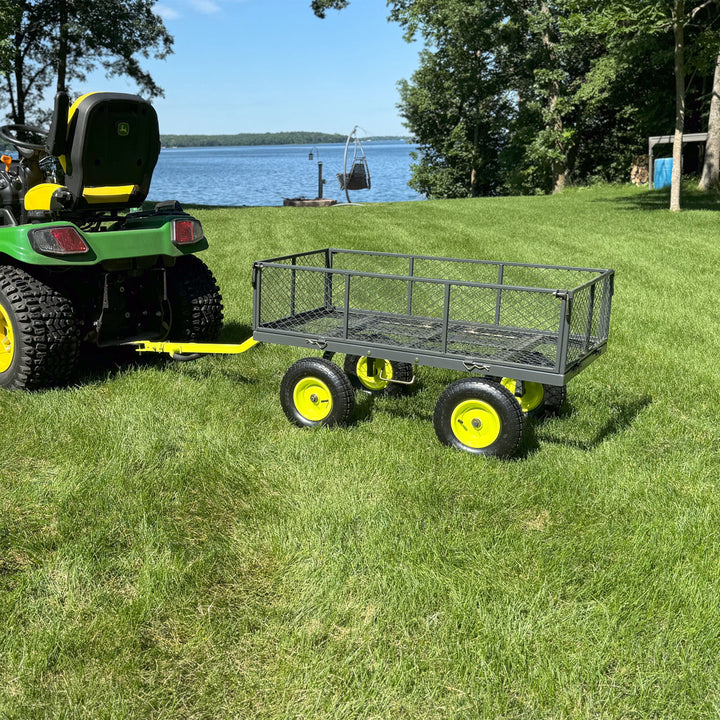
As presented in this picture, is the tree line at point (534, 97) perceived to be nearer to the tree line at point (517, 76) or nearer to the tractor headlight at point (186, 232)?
the tree line at point (517, 76)

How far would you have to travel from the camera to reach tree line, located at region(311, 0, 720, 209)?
25.7 m

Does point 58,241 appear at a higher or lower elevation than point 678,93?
lower

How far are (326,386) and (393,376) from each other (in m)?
0.87

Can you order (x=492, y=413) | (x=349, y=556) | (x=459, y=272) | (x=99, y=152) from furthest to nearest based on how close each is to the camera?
(x=459, y=272) < (x=99, y=152) < (x=492, y=413) < (x=349, y=556)

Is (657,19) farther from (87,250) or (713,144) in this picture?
(87,250)

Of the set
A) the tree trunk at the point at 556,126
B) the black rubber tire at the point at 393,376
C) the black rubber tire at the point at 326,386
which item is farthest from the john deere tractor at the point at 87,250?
the tree trunk at the point at 556,126

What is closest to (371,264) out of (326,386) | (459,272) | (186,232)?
(459,272)

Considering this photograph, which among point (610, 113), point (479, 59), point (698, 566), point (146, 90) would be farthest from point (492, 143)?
point (698, 566)

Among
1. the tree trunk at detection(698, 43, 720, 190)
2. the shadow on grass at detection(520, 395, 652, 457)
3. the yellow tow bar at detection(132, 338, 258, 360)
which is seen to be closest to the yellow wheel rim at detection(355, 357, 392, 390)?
the yellow tow bar at detection(132, 338, 258, 360)

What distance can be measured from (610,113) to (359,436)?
29536 mm

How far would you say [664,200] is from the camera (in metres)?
20.8

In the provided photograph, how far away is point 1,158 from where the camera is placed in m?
5.59

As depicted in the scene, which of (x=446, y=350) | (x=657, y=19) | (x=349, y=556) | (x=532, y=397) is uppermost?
(x=657, y=19)

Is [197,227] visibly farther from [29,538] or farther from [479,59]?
[479,59]
